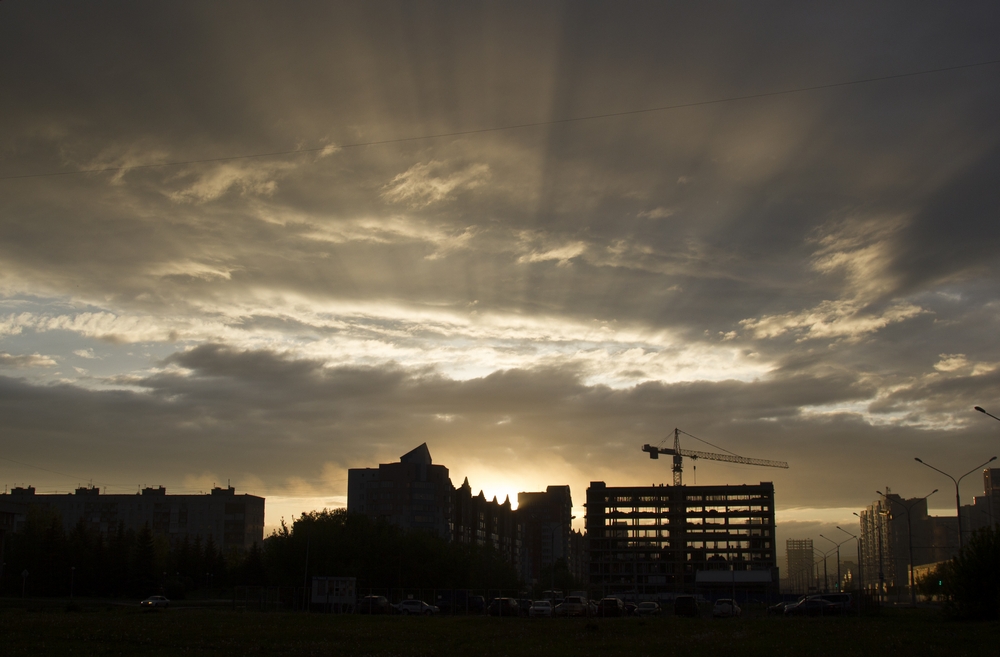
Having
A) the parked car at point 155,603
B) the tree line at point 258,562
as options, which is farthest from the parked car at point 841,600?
the parked car at point 155,603

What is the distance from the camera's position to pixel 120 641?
3531 centimetres

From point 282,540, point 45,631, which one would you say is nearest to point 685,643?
point 45,631

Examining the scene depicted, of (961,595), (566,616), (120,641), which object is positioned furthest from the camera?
(566,616)

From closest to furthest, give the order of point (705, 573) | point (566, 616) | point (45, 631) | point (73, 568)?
point (45, 631) → point (566, 616) → point (73, 568) → point (705, 573)

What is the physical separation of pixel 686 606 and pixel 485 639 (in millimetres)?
40215

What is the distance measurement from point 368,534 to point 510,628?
65.3 metres

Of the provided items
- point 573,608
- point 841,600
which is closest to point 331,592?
point 573,608

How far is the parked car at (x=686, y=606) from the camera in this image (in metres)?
71.9

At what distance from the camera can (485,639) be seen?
39219 mm

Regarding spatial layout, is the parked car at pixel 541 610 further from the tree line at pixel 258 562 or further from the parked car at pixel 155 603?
the parked car at pixel 155 603

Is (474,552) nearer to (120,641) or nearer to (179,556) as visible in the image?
(179,556)

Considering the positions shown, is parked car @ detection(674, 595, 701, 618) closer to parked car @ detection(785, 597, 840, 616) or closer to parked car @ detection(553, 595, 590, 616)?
parked car @ detection(785, 597, 840, 616)

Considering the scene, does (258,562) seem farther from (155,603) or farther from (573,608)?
(573,608)

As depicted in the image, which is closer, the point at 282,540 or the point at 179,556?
the point at 282,540
